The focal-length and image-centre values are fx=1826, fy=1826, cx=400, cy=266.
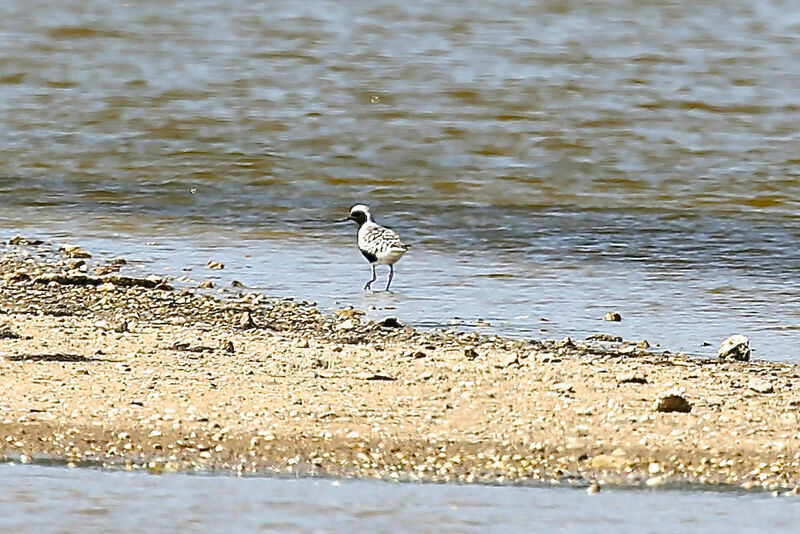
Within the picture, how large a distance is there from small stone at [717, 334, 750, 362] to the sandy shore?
0.10 metres

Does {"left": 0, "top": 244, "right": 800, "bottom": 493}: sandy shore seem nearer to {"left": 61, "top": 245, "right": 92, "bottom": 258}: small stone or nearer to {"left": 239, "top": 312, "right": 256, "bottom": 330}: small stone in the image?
{"left": 239, "top": 312, "right": 256, "bottom": 330}: small stone

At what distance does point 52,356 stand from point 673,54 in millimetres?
12516

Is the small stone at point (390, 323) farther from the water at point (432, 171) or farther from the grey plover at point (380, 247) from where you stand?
the grey plover at point (380, 247)

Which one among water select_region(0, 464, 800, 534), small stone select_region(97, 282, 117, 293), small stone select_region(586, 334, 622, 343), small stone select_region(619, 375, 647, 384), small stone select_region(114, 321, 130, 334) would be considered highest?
water select_region(0, 464, 800, 534)

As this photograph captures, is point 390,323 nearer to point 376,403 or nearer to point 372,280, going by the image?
point 372,280

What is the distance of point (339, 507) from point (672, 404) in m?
1.55

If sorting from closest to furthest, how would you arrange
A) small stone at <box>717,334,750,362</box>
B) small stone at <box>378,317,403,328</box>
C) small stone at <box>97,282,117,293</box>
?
small stone at <box>717,334,750,362</box> < small stone at <box>378,317,403,328</box> < small stone at <box>97,282,117,293</box>

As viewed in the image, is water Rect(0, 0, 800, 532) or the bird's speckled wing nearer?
water Rect(0, 0, 800, 532)

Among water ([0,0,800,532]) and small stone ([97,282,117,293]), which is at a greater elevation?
small stone ([97,282,117,293])

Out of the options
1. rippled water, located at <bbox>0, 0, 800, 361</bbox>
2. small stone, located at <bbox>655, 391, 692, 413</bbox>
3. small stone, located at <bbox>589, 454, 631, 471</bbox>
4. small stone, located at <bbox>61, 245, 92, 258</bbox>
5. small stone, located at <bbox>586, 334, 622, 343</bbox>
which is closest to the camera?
small stone, located at <bbox>589, 454, 631, 471</bbox>

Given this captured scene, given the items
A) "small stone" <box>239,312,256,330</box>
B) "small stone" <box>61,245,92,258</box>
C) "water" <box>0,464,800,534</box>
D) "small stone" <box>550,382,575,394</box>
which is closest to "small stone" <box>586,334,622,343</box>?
"small stone" <box>550,382,575,394</box>

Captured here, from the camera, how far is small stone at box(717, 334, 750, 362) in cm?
735

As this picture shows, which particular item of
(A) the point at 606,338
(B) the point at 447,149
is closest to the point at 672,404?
(A) the point at 606,338

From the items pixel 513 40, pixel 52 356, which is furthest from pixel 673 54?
pixel 52 356
